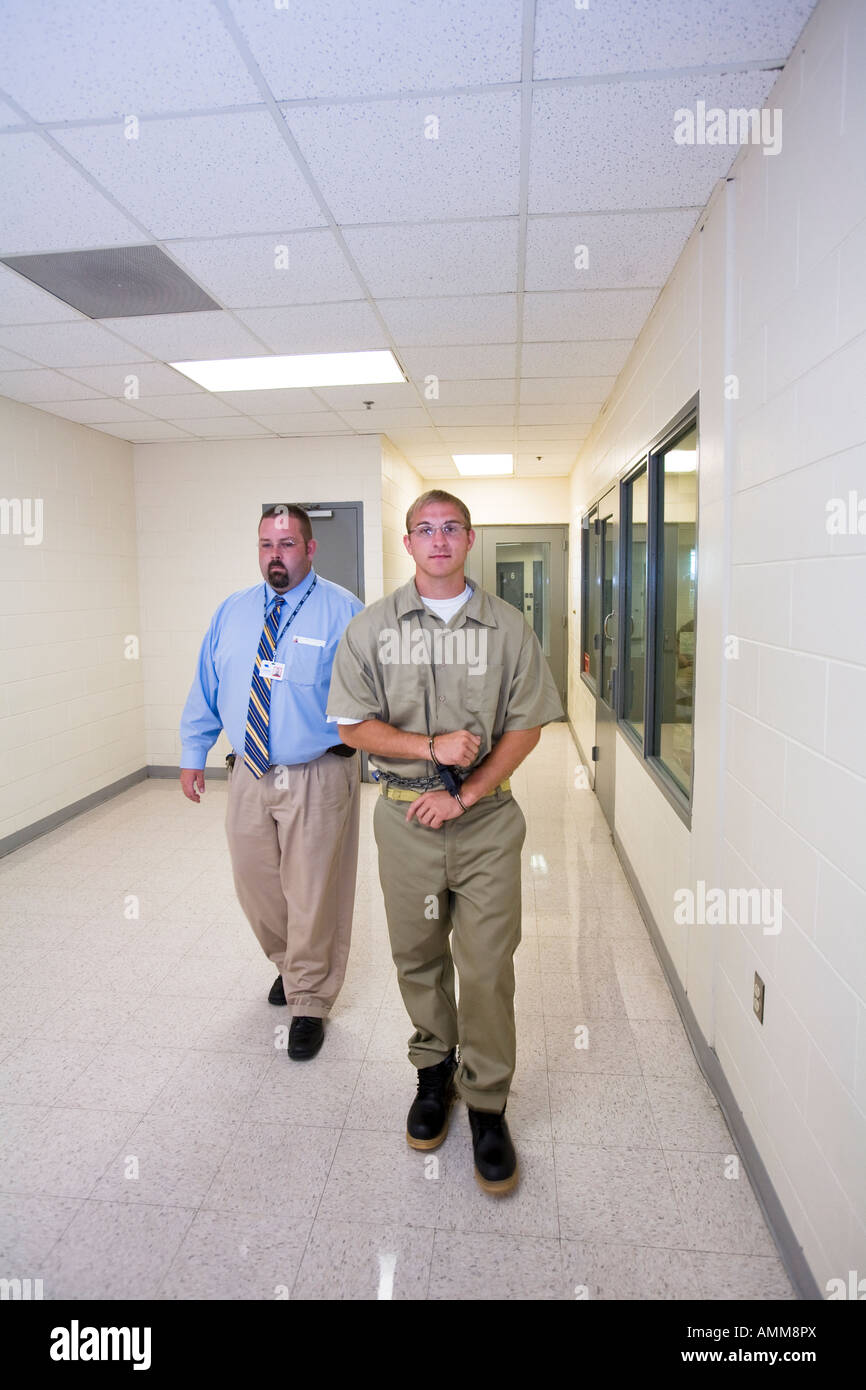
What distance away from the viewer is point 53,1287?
1630mm

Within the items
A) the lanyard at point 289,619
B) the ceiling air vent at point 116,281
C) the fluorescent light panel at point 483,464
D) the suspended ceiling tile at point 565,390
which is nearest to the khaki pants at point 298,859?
the lanyard at point 289,619

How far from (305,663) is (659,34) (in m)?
1.88

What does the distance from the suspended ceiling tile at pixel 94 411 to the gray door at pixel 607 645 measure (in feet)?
10.9

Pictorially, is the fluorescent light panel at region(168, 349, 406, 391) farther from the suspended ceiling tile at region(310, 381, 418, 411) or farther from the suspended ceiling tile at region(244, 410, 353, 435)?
the suspended ceiling tile at region(244, 410, 353, 435)

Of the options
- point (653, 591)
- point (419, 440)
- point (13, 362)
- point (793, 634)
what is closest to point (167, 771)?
point (13, 362)

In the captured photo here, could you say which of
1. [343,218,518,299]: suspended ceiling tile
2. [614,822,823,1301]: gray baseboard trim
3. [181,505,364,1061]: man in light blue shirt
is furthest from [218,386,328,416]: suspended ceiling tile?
[614,822,823,1301]: gray baseboard trim

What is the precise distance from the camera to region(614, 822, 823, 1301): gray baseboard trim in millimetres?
1576

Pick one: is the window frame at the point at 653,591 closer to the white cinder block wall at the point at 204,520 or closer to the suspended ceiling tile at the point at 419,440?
the suspended ceiling tile at the point at 419,440

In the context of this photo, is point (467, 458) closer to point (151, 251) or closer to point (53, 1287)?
point (151, 251)

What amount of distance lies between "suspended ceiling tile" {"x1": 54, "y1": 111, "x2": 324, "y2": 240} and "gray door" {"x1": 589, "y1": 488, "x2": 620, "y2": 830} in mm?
2687

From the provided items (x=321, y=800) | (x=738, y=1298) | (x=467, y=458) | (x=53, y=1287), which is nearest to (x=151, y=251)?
(x=321, y=800)

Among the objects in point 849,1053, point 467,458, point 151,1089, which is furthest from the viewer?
point 467,458

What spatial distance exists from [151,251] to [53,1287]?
10.5 ft

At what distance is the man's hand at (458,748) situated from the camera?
70.3 inches
